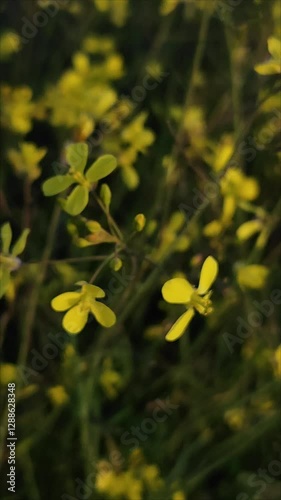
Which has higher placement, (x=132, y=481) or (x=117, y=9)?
(x=117, y=9)

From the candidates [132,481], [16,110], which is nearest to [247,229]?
[132,481]

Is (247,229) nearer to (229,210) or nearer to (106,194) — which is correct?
(229,210)

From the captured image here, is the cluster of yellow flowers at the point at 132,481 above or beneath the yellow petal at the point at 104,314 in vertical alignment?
beneath

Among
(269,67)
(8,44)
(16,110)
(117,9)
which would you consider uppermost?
(117,9)

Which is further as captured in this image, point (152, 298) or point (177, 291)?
point (152, 298)

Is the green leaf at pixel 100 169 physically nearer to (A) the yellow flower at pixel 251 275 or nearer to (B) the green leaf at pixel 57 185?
(B) the green leaf at pixel 57 185

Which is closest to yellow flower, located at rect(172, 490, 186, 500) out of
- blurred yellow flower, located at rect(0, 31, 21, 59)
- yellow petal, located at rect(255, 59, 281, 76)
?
yellow petal, located at rect(255, 59, 281, 76)

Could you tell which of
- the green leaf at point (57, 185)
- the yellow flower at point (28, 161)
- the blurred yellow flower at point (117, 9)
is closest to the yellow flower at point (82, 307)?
the green leaf at point (57, 185)

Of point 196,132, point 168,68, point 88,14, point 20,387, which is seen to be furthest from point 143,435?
Answer: point 88,14
